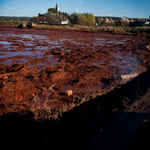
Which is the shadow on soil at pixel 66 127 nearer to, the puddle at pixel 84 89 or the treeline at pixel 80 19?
the puddle at pixel 84 89

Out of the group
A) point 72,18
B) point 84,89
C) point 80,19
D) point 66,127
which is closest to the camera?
point 66,127

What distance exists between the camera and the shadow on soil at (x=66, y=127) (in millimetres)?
2103

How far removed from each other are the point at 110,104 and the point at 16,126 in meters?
2.28

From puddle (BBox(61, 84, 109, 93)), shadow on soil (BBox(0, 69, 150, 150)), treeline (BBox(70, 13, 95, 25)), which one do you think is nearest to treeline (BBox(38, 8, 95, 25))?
treeline (BBox(70, 13, 95, 25))

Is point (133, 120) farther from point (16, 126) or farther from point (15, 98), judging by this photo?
point (15, 98)

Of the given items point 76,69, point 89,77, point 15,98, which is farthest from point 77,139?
point 76,69

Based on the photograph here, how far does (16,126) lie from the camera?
8.34 ft

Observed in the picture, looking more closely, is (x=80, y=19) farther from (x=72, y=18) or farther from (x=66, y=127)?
(x=66, y=127)

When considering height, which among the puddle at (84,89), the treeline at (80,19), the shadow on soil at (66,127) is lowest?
the shadow on soil at (66,127)

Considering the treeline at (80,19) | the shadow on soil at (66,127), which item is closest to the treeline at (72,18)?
the treeline at (80,19)

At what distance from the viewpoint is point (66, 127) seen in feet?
8.16

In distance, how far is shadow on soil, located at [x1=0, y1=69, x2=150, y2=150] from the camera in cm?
210

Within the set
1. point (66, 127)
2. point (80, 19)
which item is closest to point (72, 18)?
point (80, 19)

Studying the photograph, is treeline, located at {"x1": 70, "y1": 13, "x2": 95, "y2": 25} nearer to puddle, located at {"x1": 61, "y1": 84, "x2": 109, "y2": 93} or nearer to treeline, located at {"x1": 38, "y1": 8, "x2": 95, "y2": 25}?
treeline, located at {"x1": 38, "y1": 8, "x2": 95, "y2": 25}
